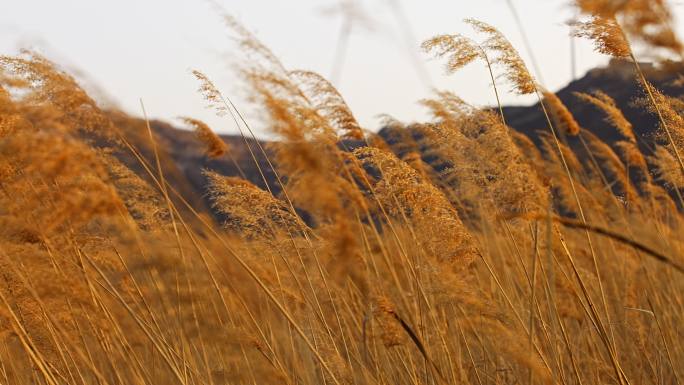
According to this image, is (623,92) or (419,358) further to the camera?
(623,92)

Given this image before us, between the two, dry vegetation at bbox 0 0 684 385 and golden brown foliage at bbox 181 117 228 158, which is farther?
golden brown foliage at bbox 181 117 228 158

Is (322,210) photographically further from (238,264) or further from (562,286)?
(562,286)

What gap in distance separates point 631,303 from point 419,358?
3.63 feet

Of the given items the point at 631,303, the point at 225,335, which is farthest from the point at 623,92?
the point at 225,335

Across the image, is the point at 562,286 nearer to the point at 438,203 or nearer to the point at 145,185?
the point at 438,203

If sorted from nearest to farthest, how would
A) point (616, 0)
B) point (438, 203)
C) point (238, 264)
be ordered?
point (616, 0), point (238, 264), point (438, 203)

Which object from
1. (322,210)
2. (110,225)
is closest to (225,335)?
(110,225)

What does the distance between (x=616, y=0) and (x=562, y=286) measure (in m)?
1.22

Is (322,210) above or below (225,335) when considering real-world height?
above

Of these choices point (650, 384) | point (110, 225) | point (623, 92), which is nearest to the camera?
point (110, 225)

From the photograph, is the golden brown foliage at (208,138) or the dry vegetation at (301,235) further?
the golden brown foliage at (208,138)

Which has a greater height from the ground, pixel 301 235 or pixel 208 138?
pixel 208 138

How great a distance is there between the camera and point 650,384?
9.74 ft

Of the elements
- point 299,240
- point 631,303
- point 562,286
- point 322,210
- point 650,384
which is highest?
point 322,210
